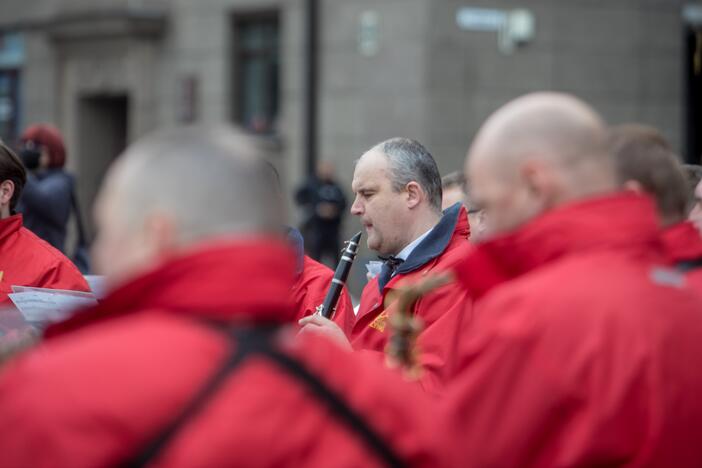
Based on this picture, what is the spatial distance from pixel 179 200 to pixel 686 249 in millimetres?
1703

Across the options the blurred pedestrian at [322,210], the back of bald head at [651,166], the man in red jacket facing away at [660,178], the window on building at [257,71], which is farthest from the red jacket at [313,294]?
the window on building at [257,71]

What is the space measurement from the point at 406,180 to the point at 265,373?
327 centimetres

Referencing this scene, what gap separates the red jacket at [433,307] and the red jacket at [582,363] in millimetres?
1556

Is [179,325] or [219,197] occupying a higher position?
[219,197]

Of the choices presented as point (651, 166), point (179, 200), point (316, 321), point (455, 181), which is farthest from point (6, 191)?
point (179, 200)

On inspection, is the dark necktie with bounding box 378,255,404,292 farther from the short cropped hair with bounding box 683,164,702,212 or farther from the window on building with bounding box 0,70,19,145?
the window on building with bounding box 0,70,19,145

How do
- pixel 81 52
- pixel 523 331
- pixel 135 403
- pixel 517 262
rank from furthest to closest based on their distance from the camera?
pixel 81 52 → pixel 517 262 → pixel 523 331 → pixel 135 403

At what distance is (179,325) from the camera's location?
92.9 inches

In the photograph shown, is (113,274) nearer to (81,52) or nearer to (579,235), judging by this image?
(579,235)

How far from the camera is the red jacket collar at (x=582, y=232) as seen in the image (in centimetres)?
291

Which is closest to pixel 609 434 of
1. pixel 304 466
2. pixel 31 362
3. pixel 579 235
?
pixel 579 235

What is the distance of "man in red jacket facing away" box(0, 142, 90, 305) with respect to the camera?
17.8 ft

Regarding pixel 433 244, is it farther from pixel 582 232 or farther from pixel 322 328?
pixel 582 232

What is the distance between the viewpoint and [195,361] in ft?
Result: 7.54
